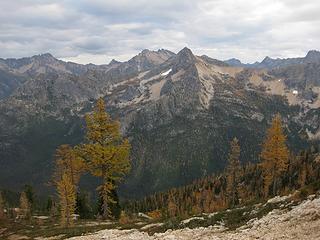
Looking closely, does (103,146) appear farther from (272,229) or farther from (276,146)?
(276,146)

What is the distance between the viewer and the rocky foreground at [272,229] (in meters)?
25.3

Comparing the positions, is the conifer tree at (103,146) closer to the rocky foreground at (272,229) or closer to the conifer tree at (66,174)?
the conifer tree at (66,174)

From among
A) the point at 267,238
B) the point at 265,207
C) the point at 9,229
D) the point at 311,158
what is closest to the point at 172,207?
the point at 311,158

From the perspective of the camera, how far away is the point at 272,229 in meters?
27.1

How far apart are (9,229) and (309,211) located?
46.0 meters

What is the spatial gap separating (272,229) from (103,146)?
106 ft

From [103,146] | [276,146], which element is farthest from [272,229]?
[276,146]

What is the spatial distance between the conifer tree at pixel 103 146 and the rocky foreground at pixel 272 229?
777 inches

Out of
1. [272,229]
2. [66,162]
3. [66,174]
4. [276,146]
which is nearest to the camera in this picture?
[272,229]

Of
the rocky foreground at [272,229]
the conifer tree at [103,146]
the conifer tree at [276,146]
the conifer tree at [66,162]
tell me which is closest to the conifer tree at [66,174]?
the conifer tree at [66,162]

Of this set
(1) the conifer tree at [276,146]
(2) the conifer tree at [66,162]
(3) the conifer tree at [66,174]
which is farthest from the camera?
(2) the conifer tree at [66,162]

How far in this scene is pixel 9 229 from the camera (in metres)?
60.4

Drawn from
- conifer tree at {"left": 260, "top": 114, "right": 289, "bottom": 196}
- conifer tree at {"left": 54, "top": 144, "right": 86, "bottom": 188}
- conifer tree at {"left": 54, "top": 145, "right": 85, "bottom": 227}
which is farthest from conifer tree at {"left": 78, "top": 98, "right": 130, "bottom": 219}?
conifer tree at {"left": 260, "top": 114, "right": 289, "bottom": 196}

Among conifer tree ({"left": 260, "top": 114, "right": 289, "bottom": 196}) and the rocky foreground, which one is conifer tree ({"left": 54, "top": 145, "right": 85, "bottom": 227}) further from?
conifer tree ({"left": 260, "top": 114, "right": 289, "bottom": 196})
